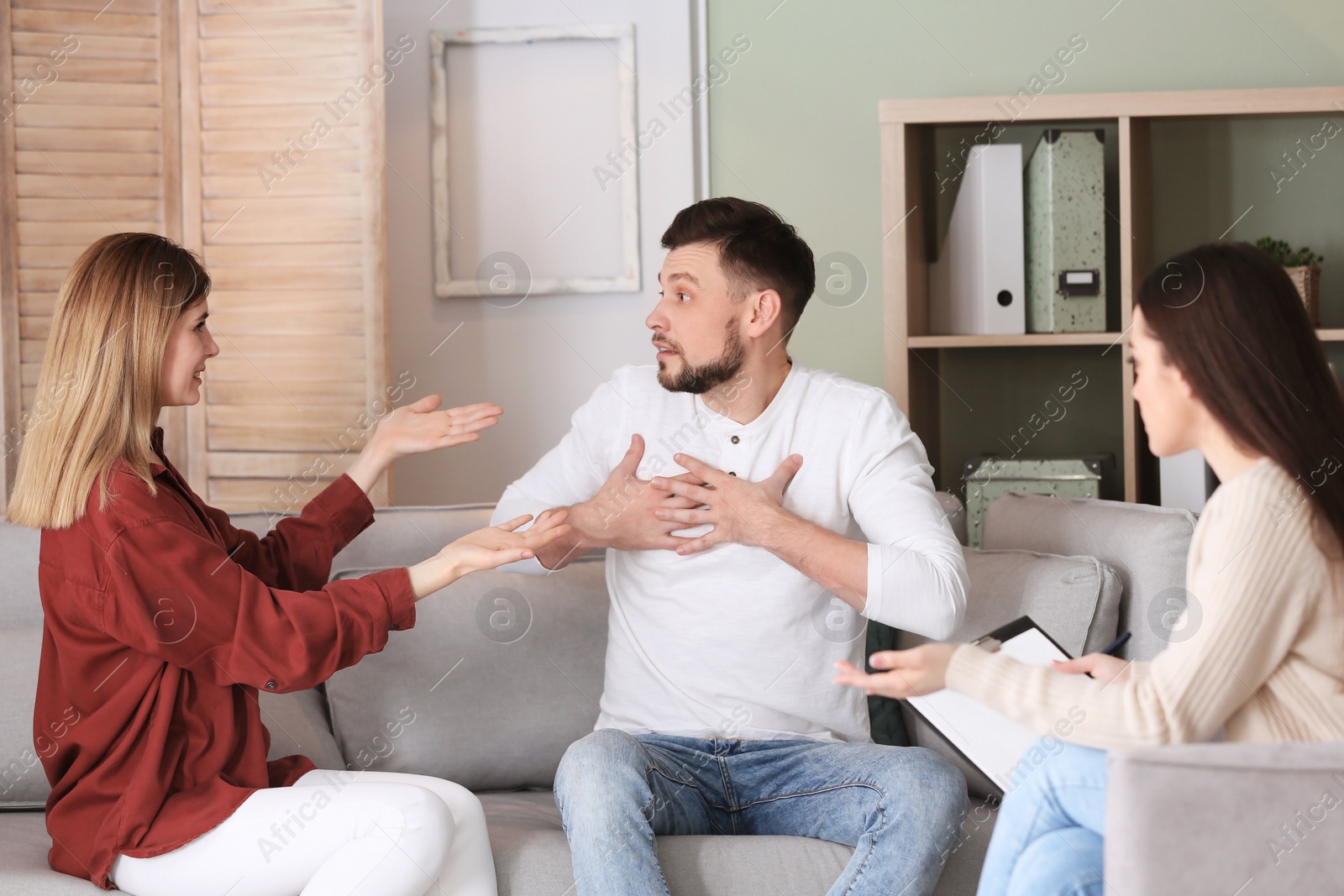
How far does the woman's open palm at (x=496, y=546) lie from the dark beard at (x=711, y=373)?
34 centimetres

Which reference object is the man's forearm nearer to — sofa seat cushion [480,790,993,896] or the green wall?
sofa seat cushion [480,790,993,896]

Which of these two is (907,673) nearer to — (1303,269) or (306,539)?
(306,539)

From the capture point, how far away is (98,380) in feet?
4.24

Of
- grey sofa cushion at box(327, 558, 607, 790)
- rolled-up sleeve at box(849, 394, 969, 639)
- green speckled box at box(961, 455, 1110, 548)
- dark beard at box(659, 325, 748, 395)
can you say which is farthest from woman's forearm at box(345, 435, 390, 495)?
green speckled box at box(961, 455, 1110, 548)

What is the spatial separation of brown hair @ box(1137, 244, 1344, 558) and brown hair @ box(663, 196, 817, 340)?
2.50ft

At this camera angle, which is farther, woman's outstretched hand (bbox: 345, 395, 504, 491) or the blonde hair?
woman's outstretched hand (bbox: 345, 395, 504, 491)

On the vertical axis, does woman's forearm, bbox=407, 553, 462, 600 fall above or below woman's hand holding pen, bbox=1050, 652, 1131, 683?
above

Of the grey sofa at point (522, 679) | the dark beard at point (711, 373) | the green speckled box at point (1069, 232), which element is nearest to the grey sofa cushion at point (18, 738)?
the grey sofa at point (522, 679)

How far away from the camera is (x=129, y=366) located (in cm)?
131

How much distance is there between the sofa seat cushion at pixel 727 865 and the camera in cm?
132

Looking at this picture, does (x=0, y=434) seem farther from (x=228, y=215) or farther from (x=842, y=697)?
(x=842, y=697)

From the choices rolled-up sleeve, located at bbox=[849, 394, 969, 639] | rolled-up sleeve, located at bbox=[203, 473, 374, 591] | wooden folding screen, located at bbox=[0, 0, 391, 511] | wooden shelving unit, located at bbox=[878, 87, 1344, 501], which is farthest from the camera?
wooden folding screen, located at bbox=[0, 0, 391, 511]

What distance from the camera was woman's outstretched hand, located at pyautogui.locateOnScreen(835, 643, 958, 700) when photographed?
0.97m

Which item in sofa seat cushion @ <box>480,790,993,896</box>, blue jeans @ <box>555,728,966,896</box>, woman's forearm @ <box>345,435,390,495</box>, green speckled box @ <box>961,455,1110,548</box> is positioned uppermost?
woman's forearm @ <box>345,435,390,495</box>
